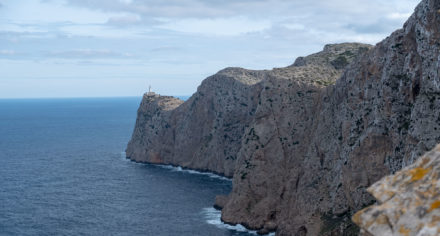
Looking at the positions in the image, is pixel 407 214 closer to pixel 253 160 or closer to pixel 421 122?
pixel 421 122

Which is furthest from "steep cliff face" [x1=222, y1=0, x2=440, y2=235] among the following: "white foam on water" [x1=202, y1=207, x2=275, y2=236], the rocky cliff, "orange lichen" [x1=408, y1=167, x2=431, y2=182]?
"orange lichen" [x1=408, y1=167, x2=431, y2=182]

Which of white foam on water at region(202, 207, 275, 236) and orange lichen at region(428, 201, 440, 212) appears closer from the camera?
orange lichen at region(428, 201, 440, 212)

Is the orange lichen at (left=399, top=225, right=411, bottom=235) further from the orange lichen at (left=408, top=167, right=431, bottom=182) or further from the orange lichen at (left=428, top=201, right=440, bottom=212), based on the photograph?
the orange lichen at (left=408, top=167, right=431, bottom=182)

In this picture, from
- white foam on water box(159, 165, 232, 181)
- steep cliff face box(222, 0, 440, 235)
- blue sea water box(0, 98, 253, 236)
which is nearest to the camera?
steep cliff face box(222, 0, 440, 235)

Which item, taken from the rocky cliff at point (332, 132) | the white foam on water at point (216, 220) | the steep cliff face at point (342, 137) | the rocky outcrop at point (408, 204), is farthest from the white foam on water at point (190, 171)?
the rocky outcrop at point (408, 204)

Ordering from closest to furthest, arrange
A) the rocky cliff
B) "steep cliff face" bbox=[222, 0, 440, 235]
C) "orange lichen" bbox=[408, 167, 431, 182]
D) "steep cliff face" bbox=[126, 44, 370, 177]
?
"orange lichen" bbox=[408, 167, 431, 182] → "steep cliff face" bbox=[222, 0, 440, 235] → the rocky cliff → "steep cliff face" bbox=[126, 44, 370, 177]

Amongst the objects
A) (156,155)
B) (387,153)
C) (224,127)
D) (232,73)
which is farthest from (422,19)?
(156,155)

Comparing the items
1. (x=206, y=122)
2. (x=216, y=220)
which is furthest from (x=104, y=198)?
(x=206, y=122)
